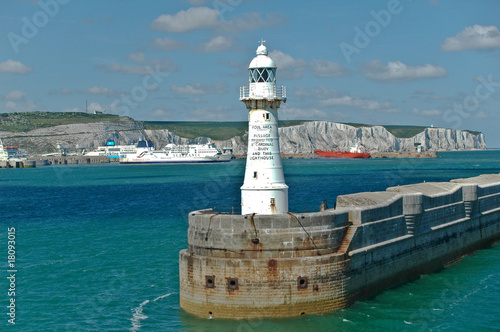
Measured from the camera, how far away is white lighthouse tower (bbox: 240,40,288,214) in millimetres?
23688

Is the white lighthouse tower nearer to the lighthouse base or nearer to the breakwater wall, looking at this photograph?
the lighthouse base

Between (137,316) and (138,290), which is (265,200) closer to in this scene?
(137,316)

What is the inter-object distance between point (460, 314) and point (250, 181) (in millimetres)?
9391

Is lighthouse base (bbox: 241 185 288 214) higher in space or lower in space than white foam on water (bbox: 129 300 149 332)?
higher

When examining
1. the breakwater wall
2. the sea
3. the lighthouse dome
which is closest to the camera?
the breakwater wall

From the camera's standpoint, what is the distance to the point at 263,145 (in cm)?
2369

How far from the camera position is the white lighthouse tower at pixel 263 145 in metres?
23.7

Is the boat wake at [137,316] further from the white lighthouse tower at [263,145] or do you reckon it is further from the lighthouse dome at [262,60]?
the lighthouse dome at [262,60]

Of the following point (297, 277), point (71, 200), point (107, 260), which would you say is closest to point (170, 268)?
point (107, 260)

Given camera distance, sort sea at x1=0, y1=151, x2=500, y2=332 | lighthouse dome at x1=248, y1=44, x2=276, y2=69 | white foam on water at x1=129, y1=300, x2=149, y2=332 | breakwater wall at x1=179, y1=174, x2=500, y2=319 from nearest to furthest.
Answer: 1. breakwater wall at x1=179, y1=174, x2=500, y2=319
2. sea at x1=0, y1=151, x2=500, y2=332
3. white foam on water at x1=129, y1=300, x2=149, y2=332
4. lighthouse dome at x1=248, y1=44, x2=276, y2=69

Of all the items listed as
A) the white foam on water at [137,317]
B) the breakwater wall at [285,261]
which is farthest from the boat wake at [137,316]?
the breakwater wall at [285,261]

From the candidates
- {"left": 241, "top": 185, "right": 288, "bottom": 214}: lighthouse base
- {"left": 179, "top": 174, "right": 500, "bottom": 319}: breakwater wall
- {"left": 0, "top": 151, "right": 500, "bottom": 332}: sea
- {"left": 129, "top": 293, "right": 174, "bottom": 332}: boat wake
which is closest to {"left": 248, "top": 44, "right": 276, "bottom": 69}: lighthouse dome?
{"left": 241, "top": 185, "right": 288, "bottom": 214}: lighthouse base

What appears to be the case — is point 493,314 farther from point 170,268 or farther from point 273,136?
point 170,268

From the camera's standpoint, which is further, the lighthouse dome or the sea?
the lighthouse dome
